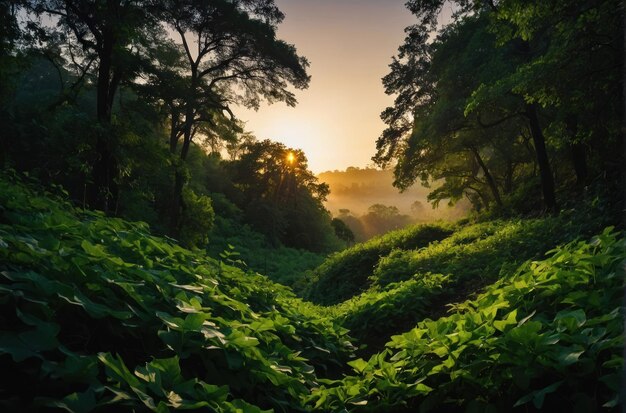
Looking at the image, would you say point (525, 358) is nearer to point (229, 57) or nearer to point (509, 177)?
point (229, 57)

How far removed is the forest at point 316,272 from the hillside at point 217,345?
0.04 ft

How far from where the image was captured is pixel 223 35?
16.5 metres

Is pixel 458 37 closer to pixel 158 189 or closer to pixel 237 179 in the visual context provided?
pixel 158 189

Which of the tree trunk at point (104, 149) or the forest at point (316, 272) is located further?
the tree trunk at point (104, 149)

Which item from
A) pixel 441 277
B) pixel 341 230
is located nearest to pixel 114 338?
pixel 441 277

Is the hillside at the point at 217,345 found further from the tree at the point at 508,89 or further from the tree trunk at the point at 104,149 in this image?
the tree trunk at the point at 104,149

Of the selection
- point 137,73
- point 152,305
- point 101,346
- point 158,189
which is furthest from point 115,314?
point 158,189

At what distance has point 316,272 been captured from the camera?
1814 centimetres

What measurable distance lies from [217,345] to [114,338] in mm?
547

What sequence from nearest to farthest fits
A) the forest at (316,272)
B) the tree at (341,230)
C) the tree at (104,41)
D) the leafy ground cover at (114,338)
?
the leafy ground cover at (114,338) < the forest at (316,272) < the tree at (104,41) < the tree at (341,230)

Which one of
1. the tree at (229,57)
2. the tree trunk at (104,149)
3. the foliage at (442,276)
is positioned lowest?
the foliage at (442,276)

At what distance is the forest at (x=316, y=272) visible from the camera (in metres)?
2.01

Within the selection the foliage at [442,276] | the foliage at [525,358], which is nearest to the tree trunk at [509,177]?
the foliage at [442,276]

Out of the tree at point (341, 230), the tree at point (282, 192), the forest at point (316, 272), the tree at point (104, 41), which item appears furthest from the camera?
the tree at point (341, 230)
